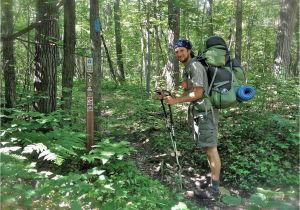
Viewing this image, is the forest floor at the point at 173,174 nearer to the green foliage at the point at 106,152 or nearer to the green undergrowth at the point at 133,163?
the green undergrowth at the point at 133,163

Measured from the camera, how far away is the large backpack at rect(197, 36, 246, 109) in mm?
5180

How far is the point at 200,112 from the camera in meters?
5.28

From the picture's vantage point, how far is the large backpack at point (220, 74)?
5.18 m

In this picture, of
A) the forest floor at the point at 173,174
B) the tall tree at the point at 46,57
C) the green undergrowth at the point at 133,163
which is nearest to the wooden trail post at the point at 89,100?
the green undergrowth at the point at 133,163

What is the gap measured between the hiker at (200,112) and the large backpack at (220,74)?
146 mm

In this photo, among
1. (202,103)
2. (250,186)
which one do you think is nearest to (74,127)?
(202,103)

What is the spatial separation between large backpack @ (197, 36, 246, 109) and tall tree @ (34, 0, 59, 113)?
11.3ft

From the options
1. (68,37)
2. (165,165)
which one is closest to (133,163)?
(165,165)

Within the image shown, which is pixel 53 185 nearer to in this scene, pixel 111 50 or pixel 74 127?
pixel 74 127

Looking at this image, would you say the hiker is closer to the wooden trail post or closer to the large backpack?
the large backpack

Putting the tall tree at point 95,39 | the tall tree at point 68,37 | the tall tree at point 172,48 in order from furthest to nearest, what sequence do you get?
the tall tree at point 172,48, the tall tree at point 68,37, the tall tree at point 95,39

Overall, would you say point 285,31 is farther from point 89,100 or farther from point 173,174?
point 89,100

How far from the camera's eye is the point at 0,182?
366cm

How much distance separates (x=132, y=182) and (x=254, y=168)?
2.44m
